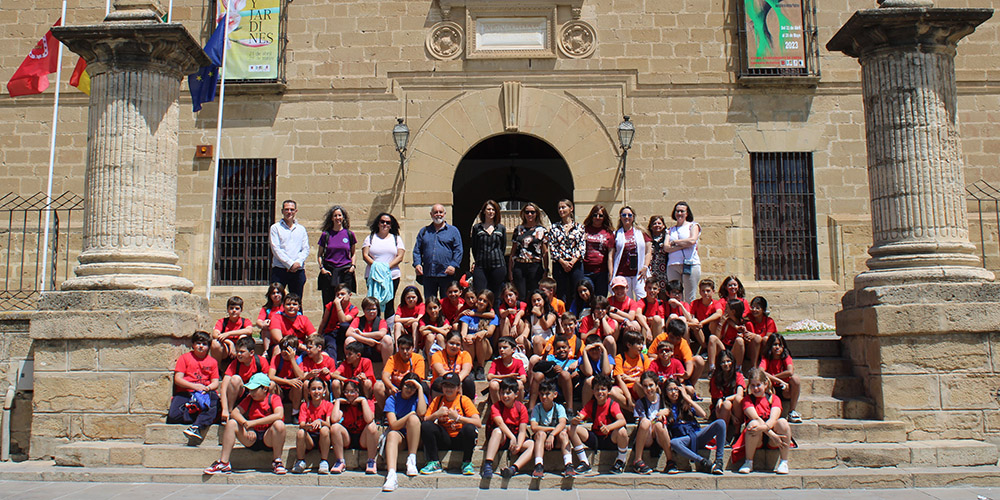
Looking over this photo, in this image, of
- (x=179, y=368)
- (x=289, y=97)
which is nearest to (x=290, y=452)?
(x=179, y=368)

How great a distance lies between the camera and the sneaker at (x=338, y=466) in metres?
7.23

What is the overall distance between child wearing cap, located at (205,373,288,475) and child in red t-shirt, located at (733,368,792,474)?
4.27m

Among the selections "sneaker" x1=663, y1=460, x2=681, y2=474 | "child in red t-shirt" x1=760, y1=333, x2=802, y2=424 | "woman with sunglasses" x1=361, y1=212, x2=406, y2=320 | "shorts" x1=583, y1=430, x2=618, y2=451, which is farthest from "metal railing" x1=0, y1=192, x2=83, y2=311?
"child in red t-shirt" x1=760, y1=333, x2=802, y2=424

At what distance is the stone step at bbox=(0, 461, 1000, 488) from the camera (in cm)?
694

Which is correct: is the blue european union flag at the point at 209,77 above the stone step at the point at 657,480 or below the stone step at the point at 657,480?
above

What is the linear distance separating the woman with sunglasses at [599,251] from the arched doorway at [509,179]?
29.0 ft

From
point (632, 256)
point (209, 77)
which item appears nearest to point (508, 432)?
point (632, 256)

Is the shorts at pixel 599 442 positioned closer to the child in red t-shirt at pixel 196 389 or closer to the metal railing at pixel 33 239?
the child in red t-shirt at pixel 196 389

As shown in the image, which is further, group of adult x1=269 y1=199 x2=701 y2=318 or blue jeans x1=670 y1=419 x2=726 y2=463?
group of adult x1=269 y1=199 x2=701 y2=318

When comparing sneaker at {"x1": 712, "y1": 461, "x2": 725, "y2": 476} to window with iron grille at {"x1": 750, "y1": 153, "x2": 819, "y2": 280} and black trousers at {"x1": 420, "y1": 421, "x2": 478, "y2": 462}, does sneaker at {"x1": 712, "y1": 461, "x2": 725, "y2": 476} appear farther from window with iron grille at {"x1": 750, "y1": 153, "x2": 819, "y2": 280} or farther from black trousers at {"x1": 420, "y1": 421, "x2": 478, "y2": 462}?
window with iron grille at {"x1": 750, "y1": 153, "x2": 819, "y2": 280}

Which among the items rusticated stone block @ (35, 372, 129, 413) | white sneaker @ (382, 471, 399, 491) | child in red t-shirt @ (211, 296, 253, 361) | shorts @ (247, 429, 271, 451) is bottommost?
white sneaker @ (382, 471, 399, 491)

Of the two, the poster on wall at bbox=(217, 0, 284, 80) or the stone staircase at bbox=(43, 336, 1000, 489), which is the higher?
the poster on wall at bbox=(217, 0, 284, 80)

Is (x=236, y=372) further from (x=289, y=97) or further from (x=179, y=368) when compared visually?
→ (x=289, y=97)

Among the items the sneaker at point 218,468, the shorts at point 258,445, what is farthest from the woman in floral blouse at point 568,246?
the sneaker at point 218,468
